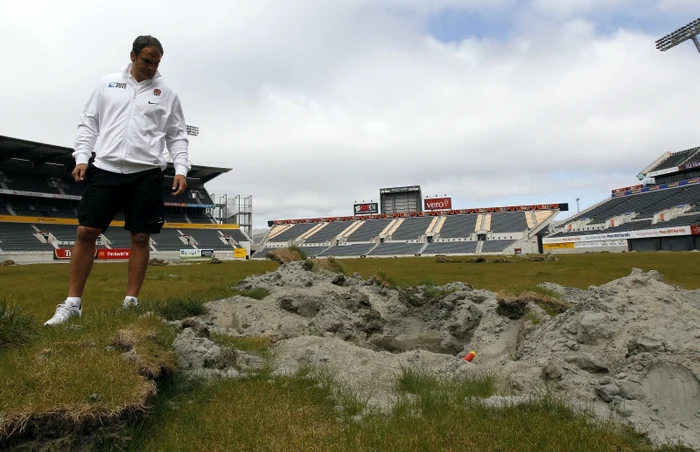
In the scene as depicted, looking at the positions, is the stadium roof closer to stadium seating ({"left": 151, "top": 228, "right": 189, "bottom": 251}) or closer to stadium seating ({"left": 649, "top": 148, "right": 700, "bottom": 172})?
stadium seating ({"left": 151, "top": 228, "right": 189, "bottom": 251})

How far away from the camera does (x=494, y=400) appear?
281 centimetres

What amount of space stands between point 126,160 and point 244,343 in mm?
2007

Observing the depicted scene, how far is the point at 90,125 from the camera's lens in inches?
163

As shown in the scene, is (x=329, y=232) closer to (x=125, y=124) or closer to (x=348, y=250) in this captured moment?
(x=348, y=250)

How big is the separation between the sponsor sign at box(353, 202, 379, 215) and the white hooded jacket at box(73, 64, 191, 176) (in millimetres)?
83941

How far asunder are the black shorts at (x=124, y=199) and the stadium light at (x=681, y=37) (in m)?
64.7

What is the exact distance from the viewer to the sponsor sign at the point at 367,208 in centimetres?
8831

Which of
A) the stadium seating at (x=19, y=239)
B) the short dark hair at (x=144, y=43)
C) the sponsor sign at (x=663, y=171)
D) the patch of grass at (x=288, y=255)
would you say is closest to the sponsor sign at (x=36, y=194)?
the stadium seating at (x=19, y=239)

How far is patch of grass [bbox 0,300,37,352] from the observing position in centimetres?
290

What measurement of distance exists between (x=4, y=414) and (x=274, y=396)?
143 centimetres

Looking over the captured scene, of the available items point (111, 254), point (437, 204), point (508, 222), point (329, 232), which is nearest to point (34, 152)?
point (111, 254)

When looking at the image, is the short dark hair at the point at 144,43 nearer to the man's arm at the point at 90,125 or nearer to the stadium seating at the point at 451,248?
the man's arm at the point at 90,125

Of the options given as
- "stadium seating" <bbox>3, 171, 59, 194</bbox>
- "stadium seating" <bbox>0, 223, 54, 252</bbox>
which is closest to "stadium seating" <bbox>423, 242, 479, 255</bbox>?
"stadium seating" <bbox>0, 223, 54, 252</bbox>

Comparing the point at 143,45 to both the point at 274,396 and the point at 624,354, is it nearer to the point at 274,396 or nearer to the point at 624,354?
the point at 274,396
